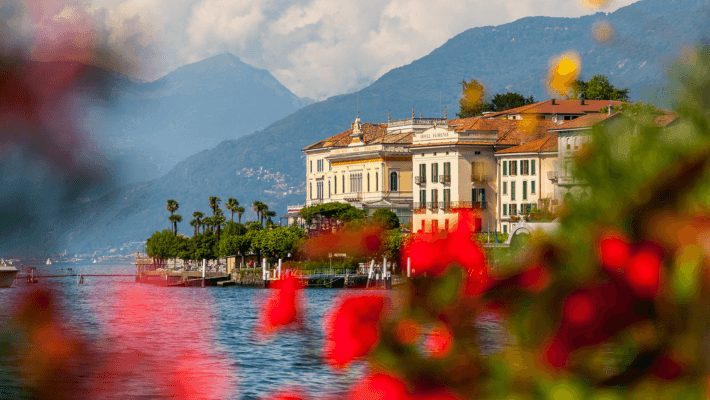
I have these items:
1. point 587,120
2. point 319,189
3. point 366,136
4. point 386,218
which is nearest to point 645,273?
point 587,120

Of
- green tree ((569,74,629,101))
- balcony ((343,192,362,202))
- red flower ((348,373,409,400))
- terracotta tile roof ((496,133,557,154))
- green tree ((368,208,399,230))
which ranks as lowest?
red flower ((348,373,409,400))

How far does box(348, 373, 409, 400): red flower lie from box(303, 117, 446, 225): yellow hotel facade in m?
96.1

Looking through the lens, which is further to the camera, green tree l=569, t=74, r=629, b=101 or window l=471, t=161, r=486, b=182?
green tree l=569, t=74, r=629, b=101

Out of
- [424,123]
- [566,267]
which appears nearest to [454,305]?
[566,267]

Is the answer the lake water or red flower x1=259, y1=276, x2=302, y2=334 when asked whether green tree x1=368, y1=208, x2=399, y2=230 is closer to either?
the lake water

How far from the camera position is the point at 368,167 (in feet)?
363

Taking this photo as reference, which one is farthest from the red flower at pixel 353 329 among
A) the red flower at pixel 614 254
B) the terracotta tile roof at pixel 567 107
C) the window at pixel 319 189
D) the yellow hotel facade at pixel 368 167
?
the window at pixel 319 189

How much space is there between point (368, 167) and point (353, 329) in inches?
4210

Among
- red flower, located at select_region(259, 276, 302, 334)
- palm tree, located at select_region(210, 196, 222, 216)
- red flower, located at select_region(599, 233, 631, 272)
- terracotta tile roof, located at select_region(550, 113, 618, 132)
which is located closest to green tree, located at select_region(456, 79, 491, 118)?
terracotta tile roof, located at select_region(550, 113, 618, 132)

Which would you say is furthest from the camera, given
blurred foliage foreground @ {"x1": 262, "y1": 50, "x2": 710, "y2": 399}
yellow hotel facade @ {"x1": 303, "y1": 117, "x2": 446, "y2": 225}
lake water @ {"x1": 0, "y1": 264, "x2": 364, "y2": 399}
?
yellow hotel facade @ {"x1": 303, "y1": 117, "x2": 446, "y2": 225}

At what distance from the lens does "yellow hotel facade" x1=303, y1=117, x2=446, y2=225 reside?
107688 millimetres

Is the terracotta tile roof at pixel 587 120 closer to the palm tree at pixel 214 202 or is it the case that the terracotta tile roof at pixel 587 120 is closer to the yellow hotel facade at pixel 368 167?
the yellow hotel facade at pixel 368 167

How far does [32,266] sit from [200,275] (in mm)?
136270

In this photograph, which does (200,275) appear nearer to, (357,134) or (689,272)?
(357,134)
